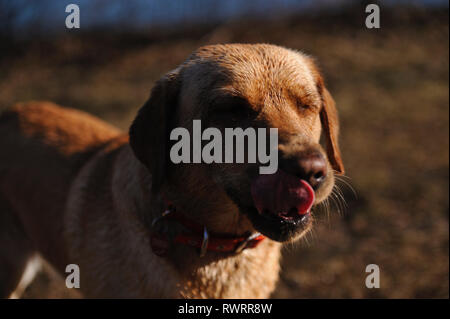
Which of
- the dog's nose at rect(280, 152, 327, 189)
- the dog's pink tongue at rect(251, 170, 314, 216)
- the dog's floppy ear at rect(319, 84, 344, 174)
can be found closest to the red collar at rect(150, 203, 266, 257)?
the dog's pink tongue at rect(251, 170, 314, 216)

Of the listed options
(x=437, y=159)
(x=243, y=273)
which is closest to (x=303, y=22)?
(x=437, y=159)

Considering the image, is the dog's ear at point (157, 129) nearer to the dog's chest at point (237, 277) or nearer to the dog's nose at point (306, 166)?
the dog's chest at point (237, 277)

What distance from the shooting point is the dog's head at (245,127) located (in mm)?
2098

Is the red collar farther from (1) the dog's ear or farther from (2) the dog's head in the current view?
(1) the dog's ear

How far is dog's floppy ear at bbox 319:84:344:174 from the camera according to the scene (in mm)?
2914

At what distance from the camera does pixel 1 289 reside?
10.9ft

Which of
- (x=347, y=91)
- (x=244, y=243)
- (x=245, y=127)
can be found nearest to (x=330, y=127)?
(x=245, y=127)

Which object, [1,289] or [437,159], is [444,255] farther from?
[1,289]

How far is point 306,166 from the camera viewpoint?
2.03 metres

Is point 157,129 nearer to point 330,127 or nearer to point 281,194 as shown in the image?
point 281,194

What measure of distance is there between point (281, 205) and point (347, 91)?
24.4ft

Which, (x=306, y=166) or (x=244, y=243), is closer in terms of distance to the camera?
(x=306, y=166)

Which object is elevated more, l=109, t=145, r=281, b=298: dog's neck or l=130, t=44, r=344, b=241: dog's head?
l=130, t=44, r=344, b=241: dog's head

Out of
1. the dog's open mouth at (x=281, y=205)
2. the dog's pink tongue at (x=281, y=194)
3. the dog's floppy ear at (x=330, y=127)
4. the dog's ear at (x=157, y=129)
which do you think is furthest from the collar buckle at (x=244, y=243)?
the dog's floppy ear at (x=330, y=127)
